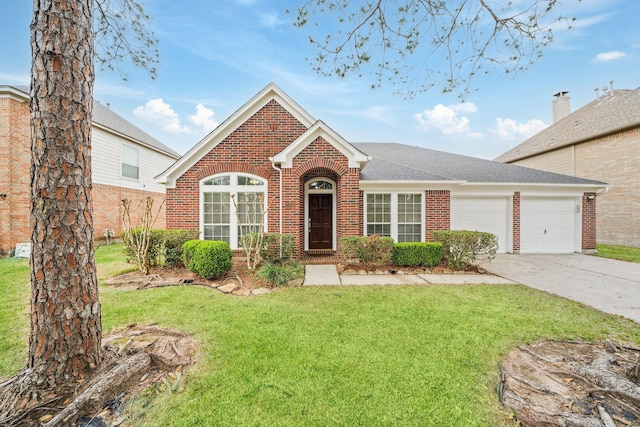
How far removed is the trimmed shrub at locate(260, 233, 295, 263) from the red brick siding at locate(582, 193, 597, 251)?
12862mm

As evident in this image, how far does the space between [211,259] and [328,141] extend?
5.12 metres

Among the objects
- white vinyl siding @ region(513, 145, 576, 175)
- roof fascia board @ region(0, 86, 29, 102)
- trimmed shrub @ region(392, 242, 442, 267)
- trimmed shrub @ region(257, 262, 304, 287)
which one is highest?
roof fascia board @ region(0, 86, 29, 102)

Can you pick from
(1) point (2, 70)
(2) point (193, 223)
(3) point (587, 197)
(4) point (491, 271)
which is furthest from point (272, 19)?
(3) point (587, 197)

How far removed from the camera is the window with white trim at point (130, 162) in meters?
14.6

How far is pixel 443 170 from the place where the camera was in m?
11.9

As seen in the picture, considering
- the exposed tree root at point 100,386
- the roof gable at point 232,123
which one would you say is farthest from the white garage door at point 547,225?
the exposed tree root at point 100,386

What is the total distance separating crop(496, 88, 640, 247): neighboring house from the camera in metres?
13.2

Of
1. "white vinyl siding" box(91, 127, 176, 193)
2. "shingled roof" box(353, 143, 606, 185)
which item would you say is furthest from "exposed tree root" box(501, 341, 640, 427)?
"white vinyl siding" box(91, 127, 176, 193)

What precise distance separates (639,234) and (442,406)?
18.3 meters

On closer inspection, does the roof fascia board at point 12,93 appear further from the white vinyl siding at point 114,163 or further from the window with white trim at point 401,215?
the window with white trim at point 401,215

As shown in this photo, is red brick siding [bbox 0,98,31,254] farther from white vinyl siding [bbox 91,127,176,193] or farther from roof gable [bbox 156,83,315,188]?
roof gable [bbox 156,83,315,188]

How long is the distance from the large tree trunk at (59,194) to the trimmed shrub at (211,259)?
3.85m

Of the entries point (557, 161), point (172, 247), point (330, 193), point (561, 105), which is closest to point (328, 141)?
point (330, 193)

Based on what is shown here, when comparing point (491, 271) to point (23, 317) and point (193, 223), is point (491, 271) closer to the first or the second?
point (193, 223)
